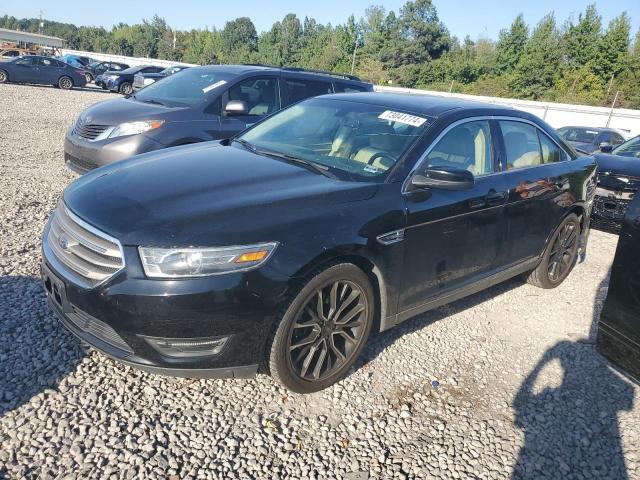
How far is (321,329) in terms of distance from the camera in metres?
2.84

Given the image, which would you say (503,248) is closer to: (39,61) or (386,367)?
(386,367)

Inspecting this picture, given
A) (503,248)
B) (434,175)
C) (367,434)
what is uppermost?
(434,175)

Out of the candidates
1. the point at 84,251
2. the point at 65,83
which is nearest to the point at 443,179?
the point at 84,251

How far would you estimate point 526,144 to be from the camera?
13.9ft

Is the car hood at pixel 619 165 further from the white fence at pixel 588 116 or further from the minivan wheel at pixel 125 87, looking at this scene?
the minivan wheel at pixel 125 87

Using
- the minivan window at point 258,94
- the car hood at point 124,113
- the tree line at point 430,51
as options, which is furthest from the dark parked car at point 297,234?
the tree line at point 430,51

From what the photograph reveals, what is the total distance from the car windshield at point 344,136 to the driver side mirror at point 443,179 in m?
0.22

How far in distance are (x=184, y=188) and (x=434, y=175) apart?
5.00 ft

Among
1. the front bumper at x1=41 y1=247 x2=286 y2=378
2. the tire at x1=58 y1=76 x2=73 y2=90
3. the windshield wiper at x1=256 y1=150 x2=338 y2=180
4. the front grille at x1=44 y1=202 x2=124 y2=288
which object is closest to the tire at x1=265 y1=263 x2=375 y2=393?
the front bumper at x1=41 y1=247 x2=286 y2=378

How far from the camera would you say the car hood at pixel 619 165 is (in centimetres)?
656

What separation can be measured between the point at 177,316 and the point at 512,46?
2389 inches

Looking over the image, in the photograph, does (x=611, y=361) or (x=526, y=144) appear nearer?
(x=611, y=361)

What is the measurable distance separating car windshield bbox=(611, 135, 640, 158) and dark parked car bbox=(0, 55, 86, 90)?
24940 mm

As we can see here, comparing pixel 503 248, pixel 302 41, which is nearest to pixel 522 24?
pixel 302 41
